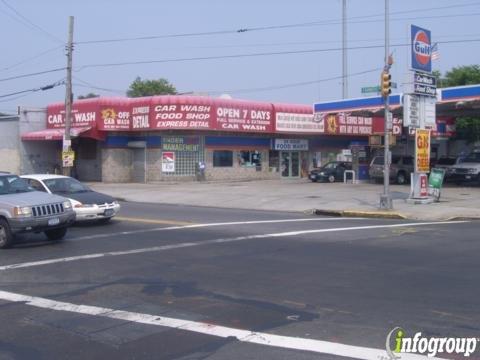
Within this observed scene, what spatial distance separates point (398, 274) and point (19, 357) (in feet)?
20.0

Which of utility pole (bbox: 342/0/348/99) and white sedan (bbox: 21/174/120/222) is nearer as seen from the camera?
white sedan (bbox: 21/174/120/222)

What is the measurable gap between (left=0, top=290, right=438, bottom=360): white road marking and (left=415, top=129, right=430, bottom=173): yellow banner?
19121 mm

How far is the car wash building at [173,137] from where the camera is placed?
132ft

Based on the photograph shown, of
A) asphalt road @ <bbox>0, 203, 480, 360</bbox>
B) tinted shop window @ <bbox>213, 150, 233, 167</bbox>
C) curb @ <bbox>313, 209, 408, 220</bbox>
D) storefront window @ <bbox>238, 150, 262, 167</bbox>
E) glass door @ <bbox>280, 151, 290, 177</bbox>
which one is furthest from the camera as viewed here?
glass door @ <bbox>280, 151, 290, 177</bbox>

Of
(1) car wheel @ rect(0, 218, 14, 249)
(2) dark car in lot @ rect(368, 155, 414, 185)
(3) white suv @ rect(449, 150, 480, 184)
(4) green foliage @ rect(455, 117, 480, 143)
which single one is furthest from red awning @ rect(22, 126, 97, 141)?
(4) green foliage @ rect(455, 117, 480, 143)

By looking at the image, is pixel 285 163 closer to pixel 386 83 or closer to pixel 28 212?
pixel 386 83

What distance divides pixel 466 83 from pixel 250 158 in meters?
21.2

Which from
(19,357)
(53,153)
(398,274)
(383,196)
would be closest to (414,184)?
(383,196)

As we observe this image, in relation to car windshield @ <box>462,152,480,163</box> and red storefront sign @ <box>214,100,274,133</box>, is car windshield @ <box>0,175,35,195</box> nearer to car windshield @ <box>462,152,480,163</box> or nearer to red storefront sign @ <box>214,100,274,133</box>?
red storefront sign @ <box>214,100,274,133</box>

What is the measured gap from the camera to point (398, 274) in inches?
401

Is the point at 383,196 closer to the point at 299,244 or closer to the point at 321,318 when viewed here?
the point at 299,244

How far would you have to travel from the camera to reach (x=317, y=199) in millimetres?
27656

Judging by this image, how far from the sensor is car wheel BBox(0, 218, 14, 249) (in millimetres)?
13617

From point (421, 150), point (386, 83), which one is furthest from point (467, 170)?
point (386, 83)
